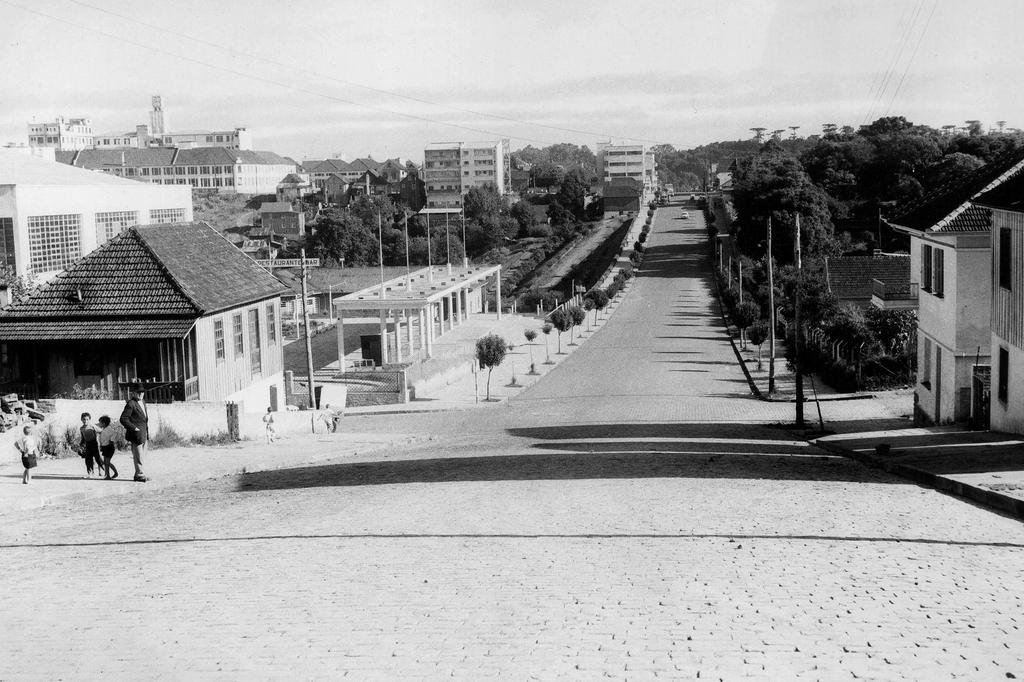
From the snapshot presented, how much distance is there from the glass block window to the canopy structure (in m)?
10.0

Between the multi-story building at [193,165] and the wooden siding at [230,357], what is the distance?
145 m

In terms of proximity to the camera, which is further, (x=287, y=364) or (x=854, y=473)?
(x=287, y=364)

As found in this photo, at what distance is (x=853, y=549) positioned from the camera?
36.8 feet

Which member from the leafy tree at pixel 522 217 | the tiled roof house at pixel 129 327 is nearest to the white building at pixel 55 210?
the tiled roof house at pixel 129 327

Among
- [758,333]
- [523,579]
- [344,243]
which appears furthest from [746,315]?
[344,243]

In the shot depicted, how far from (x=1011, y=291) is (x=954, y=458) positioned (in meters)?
4.09

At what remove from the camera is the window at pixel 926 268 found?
2756 centimetres

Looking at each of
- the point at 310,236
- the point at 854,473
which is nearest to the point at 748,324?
the point at 854,473

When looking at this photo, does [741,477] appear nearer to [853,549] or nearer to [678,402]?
[853,549]

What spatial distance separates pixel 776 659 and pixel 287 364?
45145 millimetres

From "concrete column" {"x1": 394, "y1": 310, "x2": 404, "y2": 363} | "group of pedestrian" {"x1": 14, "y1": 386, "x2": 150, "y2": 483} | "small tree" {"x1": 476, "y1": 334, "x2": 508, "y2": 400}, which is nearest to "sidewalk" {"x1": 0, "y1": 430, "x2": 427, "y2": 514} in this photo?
"group of pedestrian" {"x1": 14, "y1": 386, "x2": 150, "y2": 483}

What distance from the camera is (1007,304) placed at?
848 inches

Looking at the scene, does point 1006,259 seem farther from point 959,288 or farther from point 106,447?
point 106,447

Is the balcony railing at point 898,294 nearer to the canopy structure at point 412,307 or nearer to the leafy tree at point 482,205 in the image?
the canopy structure at point 412,307
